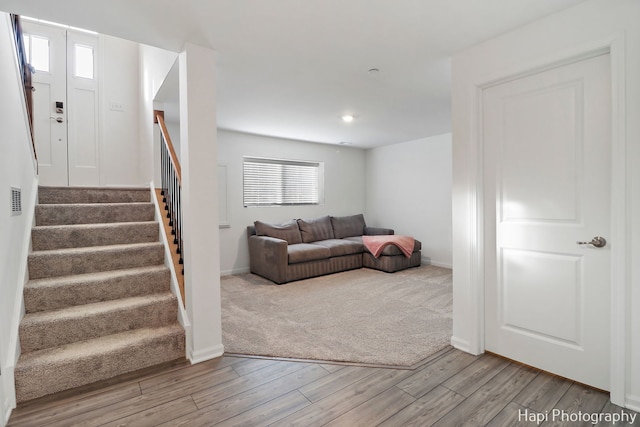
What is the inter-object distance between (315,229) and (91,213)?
11.1ft

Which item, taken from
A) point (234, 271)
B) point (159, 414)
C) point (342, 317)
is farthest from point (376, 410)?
point (234, 271)

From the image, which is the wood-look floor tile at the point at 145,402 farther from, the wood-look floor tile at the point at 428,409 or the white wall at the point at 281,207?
the white wall at the point at 281,207

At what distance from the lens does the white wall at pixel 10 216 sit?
175cm

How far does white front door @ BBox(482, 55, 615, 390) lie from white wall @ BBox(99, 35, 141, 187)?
4.25m

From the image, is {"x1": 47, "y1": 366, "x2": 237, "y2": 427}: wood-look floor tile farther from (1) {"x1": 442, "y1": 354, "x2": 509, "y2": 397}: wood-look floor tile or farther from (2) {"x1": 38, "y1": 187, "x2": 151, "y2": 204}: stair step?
(2) {"x1": 38, "y1": 187, "x2": 151, "y2": 204}: stair step

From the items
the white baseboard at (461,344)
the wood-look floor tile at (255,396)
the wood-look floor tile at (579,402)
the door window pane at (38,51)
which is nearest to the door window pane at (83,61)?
the door window pane at (38,51)

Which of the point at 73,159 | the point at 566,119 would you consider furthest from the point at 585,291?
the point at 73,159

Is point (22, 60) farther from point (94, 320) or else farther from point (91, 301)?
point (94, 320)

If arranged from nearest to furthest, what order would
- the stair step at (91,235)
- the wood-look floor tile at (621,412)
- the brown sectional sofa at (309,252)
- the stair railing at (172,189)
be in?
the wood-look floor tile at (621,412)
the stair step at (91,235)
the stair railing at (172,189)
the brown sectional sofa at (309,252)

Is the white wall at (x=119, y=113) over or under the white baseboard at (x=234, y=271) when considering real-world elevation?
over

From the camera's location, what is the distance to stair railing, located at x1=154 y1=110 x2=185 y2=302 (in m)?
2.78

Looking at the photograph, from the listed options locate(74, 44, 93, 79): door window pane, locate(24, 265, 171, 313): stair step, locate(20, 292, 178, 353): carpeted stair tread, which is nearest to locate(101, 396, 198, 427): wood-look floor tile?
locate(20, 292, 178, 353): carpeted stair tread

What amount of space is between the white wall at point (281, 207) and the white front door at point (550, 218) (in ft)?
12.7

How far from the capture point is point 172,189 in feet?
9.90
